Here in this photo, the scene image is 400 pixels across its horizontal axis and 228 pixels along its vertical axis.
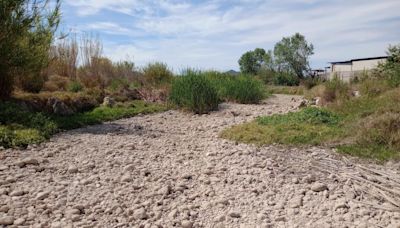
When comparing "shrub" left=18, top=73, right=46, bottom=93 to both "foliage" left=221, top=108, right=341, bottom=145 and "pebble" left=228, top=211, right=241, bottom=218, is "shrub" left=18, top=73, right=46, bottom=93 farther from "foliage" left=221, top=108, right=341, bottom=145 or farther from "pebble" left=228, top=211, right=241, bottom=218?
"pebble" left=228, top=211, right=241, bottom=218

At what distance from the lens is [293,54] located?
3388cm

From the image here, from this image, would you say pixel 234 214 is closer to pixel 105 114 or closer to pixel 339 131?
pixel 339 131

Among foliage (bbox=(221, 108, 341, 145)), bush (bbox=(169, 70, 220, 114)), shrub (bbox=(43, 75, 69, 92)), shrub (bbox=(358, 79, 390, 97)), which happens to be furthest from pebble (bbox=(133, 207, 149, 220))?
shrub (bbox=(43, 75, 69, 92))

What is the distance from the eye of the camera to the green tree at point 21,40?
673cm

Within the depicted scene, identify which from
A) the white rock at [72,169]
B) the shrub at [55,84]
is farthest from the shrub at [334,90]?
the white rock at [72,169]

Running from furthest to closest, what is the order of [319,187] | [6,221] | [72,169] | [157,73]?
[157,73] → [72,169] → [319,187] → [6,221]

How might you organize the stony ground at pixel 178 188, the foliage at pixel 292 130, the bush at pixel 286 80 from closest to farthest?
the stony ground at pixel 178 188
the foliage at pixel 292 130
the bush at pixel 286 80

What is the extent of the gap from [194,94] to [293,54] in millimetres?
26430

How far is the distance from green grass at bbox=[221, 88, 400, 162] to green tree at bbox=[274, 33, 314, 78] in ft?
88.9

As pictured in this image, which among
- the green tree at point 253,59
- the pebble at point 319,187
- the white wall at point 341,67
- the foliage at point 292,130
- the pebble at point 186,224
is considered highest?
the green tree at point 253,59

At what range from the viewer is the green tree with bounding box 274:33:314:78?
111 ft

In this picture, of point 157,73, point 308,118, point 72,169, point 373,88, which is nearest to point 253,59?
point 157,73

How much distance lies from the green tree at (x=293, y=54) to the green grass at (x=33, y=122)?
1068 inches

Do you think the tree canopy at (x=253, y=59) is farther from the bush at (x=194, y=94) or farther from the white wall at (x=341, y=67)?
the bush at (x=194, y=94)
